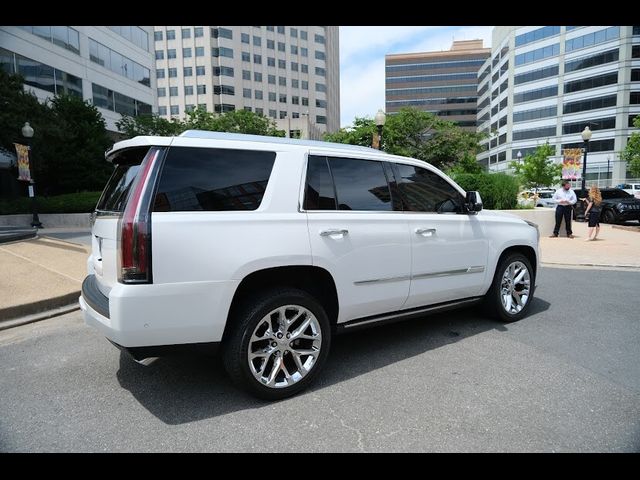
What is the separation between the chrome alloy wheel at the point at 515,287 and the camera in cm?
479

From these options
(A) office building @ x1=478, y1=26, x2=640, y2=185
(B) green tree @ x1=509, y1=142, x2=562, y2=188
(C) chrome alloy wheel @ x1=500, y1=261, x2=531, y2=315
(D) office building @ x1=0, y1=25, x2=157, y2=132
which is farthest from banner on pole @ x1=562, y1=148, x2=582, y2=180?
(A) office building @ x1=478, y1=26, x2=640, y2=185

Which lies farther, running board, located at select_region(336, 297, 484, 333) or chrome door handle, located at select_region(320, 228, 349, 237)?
running board, located at select_region(336, 297, 484, 333)

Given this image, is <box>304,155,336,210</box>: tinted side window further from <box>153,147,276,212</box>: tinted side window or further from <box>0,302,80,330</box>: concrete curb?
<box>0,302,80,330</box>: concrete curb

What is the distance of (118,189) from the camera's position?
10.6ft

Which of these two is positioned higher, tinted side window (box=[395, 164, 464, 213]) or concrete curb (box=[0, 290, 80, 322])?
tinted side window (box=[395, 164, 464, 213])

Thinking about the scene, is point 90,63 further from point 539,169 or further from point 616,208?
point 539,169

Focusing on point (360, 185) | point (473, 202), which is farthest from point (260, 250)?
point (473, 202)

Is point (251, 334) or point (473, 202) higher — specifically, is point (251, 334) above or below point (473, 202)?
below

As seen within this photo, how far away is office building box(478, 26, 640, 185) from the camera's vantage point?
60594 millimetres

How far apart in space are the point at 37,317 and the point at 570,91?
8113 cm

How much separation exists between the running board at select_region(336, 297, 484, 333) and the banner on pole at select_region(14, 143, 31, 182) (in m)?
18.7

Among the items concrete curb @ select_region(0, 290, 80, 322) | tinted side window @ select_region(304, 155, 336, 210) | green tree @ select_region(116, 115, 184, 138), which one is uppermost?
green tree @ select_region(116, 115, 184, 138)

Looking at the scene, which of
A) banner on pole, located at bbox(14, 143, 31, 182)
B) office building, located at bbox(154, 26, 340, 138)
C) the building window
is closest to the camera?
banner on pole, located at bbox(14, 143, 31, 182)
